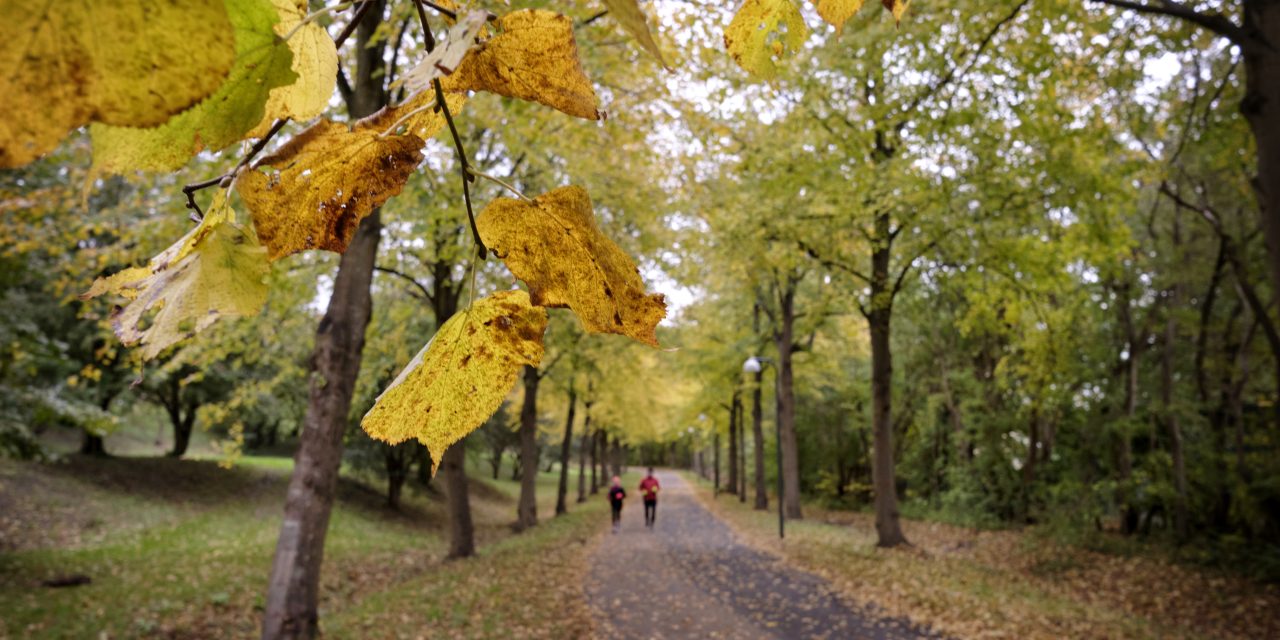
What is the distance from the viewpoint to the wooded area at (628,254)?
511 millimetres

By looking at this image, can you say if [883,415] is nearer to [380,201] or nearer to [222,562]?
[222,562]

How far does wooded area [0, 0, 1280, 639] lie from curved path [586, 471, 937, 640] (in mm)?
529

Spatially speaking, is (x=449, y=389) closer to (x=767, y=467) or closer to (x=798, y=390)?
(x=798, y=390)

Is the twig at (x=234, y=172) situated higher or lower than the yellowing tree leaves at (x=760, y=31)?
lower

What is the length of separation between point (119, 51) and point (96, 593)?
13685mm

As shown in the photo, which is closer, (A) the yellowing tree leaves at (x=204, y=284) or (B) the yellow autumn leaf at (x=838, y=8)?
(A) the yellowing tree leaves at (x=204, y=284)

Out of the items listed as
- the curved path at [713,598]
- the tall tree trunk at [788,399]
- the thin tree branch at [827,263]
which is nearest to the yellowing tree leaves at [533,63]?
the curved path at [713,598]

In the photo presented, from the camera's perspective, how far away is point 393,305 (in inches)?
642

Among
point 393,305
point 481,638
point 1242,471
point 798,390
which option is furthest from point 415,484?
point 1242,471

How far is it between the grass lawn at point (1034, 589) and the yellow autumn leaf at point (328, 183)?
31.6 feet

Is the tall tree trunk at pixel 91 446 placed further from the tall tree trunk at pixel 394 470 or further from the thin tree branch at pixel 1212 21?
the thin tree branch at pixel 1212 21

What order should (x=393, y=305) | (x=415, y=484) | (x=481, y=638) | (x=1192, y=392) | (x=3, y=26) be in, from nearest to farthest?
(x=3, y=26) < (x=481, y=638) < (x=393, y=305) < (x=1192, y=392) < (x=415, y=484)

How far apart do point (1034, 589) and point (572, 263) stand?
550 inches

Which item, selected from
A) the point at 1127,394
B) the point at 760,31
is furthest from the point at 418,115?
the point at 1127,394
